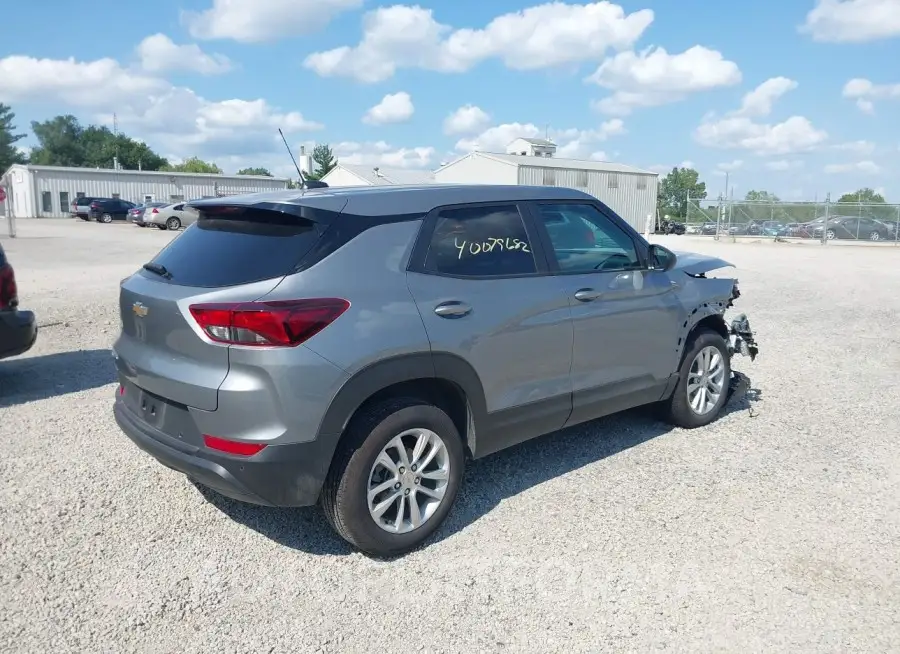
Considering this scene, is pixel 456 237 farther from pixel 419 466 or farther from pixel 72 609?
pixel 72 609

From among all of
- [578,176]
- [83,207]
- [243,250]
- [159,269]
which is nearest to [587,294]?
[243,250]

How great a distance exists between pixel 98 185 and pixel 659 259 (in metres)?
53.2

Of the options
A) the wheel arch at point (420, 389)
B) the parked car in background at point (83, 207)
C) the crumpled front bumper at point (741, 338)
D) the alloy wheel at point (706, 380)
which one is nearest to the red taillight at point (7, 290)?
the wheel arch at point (420, 389)

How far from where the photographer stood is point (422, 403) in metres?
3.53

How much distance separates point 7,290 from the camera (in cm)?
594

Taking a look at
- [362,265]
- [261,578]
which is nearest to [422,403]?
[362,265]

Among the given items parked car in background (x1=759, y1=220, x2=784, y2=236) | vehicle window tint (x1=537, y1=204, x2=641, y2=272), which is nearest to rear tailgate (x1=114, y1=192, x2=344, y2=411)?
vehicle window tint (x1=537, y1=204, x2=641, y2=272)

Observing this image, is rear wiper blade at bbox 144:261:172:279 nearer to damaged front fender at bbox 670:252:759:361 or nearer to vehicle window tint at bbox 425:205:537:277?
vehicle window tint at bbox 425:205:537:277

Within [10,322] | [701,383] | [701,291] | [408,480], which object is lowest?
[408,480]

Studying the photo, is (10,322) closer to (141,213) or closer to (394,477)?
(394,477)

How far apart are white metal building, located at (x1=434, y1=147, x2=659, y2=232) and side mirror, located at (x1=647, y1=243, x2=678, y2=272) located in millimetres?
39736

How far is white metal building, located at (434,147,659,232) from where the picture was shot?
45.5 meters

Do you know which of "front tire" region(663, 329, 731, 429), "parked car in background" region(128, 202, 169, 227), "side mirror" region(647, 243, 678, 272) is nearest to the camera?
"side mirror" region(647, 243, 678, 272)

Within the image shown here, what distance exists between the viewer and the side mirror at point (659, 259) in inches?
191
